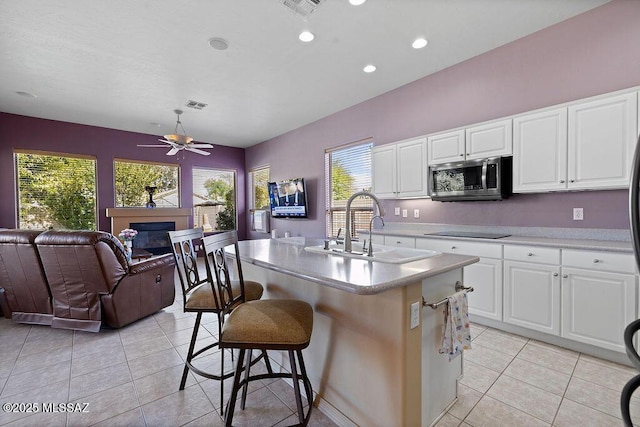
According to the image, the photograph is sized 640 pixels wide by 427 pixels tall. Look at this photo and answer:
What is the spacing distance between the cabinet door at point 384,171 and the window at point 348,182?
0.42 metres

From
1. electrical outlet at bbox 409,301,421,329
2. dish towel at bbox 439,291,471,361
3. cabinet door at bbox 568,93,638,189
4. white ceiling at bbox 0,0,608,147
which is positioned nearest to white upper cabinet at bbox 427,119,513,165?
cabinet door at bbox 568,93,638,189

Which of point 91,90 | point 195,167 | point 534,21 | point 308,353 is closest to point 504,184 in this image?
point 534,21

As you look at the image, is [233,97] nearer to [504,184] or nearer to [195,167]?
[195,167]

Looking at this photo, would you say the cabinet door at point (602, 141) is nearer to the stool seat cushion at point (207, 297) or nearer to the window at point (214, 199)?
the stool seat cushion at point (207, 297)

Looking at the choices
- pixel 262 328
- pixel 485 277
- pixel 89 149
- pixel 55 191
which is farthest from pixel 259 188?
pixel 262 328

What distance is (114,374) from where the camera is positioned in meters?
2.26

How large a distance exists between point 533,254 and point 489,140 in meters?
1.26

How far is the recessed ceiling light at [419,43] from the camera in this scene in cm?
309

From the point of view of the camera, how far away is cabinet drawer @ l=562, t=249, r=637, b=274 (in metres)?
2.19

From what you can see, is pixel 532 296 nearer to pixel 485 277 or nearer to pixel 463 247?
pixel 485 277

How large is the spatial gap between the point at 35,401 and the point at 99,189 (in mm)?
5057

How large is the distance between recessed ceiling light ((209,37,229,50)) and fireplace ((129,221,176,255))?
4383mm

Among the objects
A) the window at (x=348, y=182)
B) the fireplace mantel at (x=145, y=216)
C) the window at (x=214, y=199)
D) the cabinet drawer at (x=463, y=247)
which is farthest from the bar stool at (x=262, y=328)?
the window at (x=214, y=199)

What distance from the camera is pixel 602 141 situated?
98.2 inches
